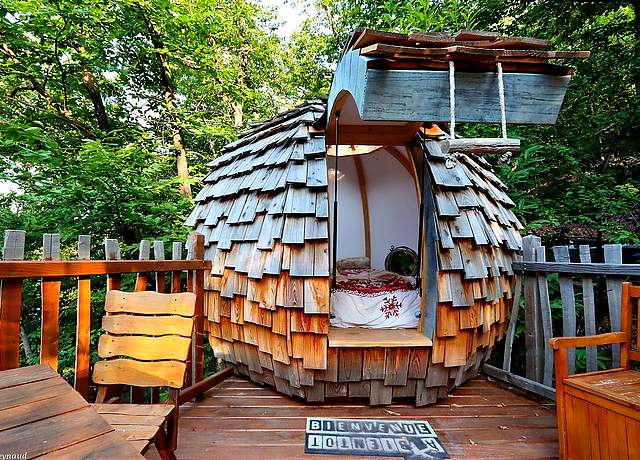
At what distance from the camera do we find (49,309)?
4.95 ft

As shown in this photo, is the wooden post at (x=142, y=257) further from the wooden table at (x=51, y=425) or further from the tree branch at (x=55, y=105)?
the tree branch at (x=55, y=105)

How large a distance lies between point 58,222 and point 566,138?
6.98 metres

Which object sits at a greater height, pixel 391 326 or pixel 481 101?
pixel 481 101

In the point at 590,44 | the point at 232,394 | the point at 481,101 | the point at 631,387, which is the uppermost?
the point at 590,44

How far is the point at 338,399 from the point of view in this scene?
100 inches

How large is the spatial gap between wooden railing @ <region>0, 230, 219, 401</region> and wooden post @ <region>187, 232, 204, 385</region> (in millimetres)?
21

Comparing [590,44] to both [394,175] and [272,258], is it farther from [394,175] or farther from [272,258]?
[272,258]

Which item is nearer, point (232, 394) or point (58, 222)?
point (232, 394)

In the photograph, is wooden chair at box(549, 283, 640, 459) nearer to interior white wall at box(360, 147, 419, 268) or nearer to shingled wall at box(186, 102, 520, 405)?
shingled wall at box(186, 102, 520, 405)

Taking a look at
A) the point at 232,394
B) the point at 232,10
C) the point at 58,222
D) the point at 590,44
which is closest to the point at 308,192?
the point at 232,394

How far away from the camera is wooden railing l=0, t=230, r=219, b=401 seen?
1331 mm

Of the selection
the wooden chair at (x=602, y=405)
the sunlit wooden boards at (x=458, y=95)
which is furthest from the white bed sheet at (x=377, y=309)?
the sunlit wooden boards at (x=458, y=95)

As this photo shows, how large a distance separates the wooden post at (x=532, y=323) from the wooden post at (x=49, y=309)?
3116mm

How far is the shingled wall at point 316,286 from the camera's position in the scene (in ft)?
7.74
